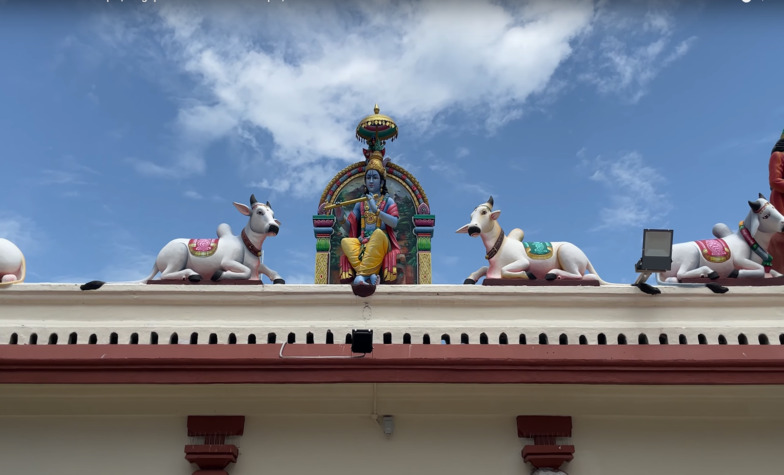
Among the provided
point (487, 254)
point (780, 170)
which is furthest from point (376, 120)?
point (780, 170)

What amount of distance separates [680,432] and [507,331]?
7.00ft

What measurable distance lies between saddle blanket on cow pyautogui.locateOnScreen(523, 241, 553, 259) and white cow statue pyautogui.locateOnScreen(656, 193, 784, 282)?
158cm

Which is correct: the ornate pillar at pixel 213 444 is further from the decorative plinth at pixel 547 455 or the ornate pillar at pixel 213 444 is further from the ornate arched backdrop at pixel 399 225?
the ornate arched backdrop at pixel 399 225

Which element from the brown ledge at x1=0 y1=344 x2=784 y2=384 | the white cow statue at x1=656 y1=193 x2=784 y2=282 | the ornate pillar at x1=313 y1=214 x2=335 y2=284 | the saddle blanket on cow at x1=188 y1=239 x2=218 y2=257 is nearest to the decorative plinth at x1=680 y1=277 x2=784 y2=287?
the white cow statue at x1=656 y1=193 x2=784 y2=282

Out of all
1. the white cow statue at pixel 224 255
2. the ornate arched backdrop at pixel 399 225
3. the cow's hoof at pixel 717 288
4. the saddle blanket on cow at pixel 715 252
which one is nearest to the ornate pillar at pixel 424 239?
the ornate arched backdrop at pixel 399 225

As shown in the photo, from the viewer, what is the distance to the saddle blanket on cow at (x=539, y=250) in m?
10.2

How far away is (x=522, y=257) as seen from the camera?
10203mm

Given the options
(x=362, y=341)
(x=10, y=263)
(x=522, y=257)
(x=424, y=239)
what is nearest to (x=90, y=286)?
(x=10, y=263)

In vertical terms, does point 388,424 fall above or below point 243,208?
below

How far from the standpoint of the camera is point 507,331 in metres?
8.98

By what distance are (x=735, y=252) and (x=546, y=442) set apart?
13.4ft

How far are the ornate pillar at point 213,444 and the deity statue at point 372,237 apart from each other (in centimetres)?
275

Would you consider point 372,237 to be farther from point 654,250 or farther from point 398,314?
point 654,250

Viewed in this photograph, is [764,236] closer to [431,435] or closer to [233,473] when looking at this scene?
[431,435]
